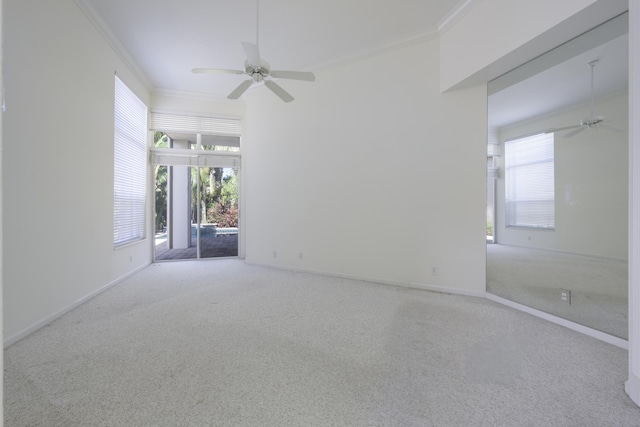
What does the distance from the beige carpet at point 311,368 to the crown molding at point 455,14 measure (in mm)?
3500

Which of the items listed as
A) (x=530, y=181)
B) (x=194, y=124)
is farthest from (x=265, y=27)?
(x=530, y=181)

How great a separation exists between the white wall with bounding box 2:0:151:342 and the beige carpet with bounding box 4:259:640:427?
44cm

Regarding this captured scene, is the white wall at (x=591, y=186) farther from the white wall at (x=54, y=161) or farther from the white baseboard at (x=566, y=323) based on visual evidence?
the white wall at (x=54, y=161)

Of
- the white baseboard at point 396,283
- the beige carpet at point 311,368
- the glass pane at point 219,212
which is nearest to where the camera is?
the beige carpet at point 311,368

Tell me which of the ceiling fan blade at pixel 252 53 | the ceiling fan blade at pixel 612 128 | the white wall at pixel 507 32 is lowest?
the ceiling fan blade at pixel 612 128

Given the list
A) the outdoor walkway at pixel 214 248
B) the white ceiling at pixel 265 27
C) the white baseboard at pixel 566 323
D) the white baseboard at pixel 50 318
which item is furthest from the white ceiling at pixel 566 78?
the white baseboard at pixel 50 318

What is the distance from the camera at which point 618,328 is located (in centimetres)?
260

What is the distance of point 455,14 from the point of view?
11.3ft

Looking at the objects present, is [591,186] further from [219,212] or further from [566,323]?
[219,212]

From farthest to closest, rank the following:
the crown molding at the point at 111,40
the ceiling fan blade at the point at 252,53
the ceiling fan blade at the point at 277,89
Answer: the crown molding at the point at 111,40 < the ceiling fan blade at the point at 277,89 < the ceiling fan blade at the point at 252,53

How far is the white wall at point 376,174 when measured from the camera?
3801 millimetres

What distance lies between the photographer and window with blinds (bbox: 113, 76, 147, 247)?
437cm

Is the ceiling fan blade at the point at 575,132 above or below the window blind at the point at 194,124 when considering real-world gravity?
below

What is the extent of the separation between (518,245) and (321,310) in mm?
2687
